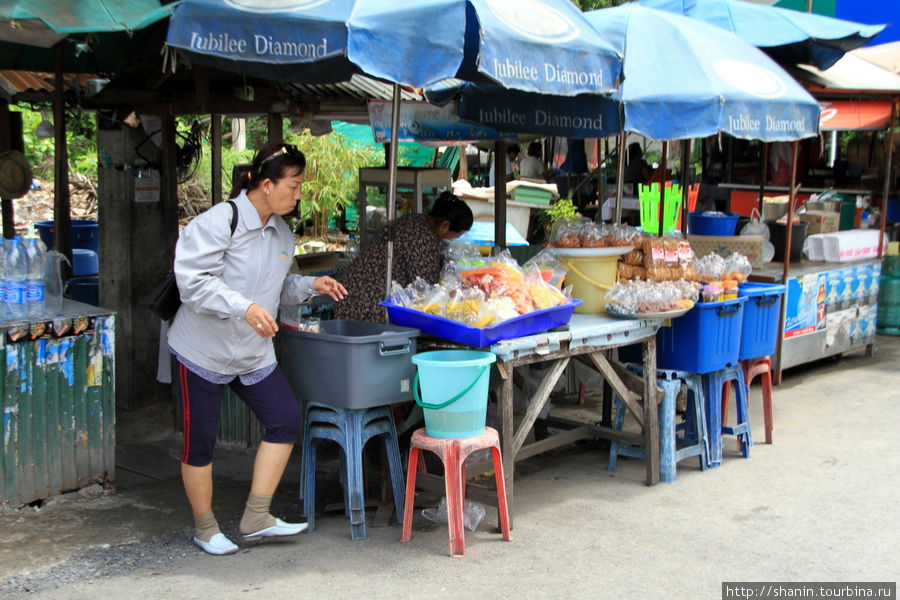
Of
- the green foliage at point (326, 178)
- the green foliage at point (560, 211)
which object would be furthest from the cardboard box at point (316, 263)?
the green foliage at point (326, 178)

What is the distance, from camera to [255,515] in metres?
4.51

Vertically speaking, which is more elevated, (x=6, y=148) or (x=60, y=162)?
(x=6, y=148)

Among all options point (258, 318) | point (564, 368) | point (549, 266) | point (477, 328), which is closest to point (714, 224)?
point (549, 266)

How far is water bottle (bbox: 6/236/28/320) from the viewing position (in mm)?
4824

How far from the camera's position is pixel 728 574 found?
14.2ft

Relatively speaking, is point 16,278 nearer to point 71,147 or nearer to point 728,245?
point 728,245

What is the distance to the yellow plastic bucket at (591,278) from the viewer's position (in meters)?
5.81

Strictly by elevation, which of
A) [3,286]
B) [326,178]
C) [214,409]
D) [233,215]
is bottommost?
[214,409]

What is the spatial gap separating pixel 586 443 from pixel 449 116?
9.10 ft

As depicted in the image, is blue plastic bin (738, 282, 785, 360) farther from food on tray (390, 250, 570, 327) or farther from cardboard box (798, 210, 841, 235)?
cardboard box (798, 210, 841, 235)

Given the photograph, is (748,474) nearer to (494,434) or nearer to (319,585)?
(494,434)

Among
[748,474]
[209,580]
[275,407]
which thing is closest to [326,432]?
[275,407]

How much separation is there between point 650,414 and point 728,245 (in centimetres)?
274

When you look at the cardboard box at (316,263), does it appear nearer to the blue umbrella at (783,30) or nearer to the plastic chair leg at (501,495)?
the plastic chair leg at (501,495)
